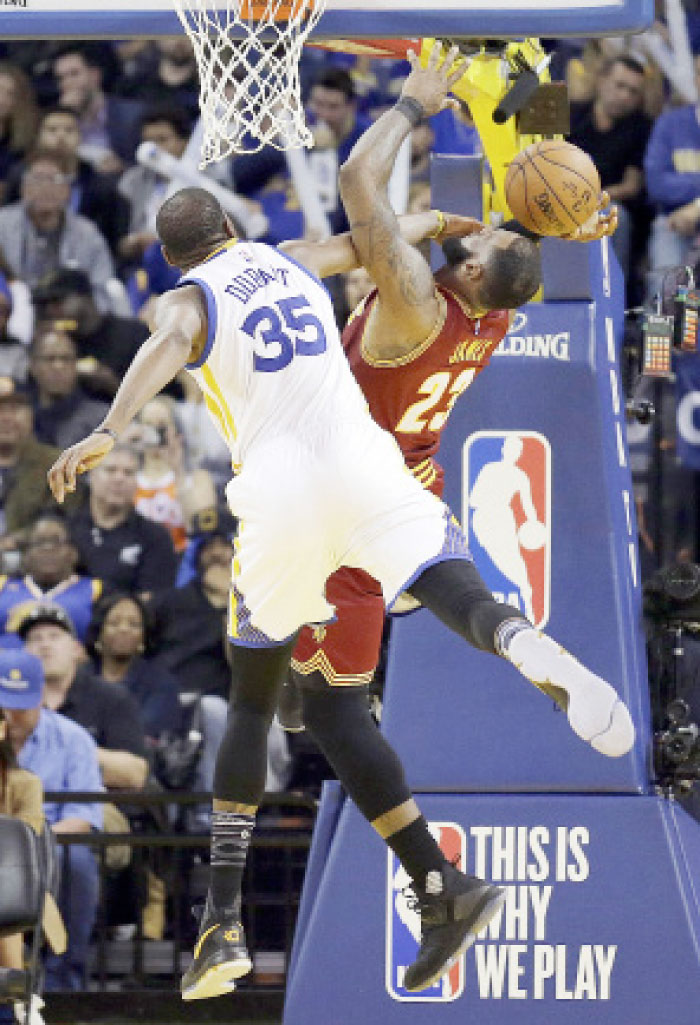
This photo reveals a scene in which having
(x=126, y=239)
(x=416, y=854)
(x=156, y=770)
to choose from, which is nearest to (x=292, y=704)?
(x=416, y=854)

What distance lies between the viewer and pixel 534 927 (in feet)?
24.8

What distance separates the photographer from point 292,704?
723 cm

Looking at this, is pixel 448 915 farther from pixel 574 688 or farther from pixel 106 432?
pixel 106 432

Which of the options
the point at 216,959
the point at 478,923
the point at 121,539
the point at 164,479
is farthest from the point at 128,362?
the point at 478,923

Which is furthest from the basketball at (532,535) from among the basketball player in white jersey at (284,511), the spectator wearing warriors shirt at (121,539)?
the spectator wearing warriors shirt at (121,539)

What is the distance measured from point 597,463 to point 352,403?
71.1 inches

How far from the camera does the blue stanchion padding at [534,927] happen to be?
7457 millimetres

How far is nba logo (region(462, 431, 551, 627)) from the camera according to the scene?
25.6ft

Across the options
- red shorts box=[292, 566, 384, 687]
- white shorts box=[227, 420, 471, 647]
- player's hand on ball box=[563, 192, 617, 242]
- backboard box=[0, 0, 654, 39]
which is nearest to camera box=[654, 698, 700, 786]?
red shorts box=[292, 566, 384, 687]

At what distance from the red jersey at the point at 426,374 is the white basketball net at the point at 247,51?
2.43 ft

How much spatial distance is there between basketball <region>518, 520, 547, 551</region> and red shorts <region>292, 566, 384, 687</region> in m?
0.95

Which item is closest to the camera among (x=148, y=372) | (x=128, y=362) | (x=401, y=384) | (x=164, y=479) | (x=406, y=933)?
(x=148, y=372)

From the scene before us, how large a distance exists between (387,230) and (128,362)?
546cm

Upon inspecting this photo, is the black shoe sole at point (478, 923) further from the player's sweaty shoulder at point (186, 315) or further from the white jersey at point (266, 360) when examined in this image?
the player's sweaty shoulder at point (186, 315)
